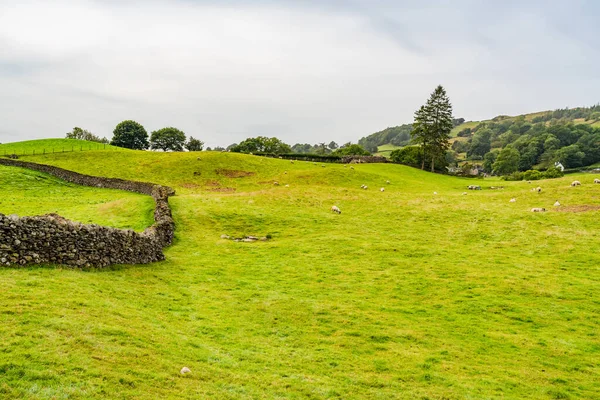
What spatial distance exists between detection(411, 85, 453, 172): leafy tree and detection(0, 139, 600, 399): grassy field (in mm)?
58085

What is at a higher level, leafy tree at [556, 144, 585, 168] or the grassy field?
leafy tree at [556, 144, 585, 168]

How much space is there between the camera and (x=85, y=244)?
1623 cm

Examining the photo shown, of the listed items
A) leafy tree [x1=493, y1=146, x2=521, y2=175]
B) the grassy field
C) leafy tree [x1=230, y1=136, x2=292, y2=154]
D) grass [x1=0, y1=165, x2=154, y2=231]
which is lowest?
the grassy field

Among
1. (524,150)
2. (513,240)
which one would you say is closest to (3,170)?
(513,240)

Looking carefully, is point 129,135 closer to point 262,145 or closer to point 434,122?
point 262,145

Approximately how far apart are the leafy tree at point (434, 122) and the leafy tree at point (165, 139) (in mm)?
95294

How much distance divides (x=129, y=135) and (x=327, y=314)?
134 m

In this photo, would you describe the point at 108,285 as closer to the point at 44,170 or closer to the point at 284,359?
the point at 284,359

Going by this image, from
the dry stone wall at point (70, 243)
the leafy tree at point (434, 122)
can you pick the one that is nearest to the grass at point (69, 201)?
the dry stone wall at point (70, 243)

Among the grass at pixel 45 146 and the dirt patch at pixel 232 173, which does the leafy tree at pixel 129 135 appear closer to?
the grass at pixel 45 146

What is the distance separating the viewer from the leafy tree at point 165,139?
143250 mm

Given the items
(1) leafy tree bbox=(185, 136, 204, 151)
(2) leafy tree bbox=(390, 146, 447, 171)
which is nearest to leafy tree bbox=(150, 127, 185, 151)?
(1) leafy tree bbox=(185, 136, 204, 151)

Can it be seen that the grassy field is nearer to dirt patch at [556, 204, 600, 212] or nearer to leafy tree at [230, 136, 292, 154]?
dirt patch at [556, 204, 600, 212]

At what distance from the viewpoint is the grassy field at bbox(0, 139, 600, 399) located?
30.6ft
